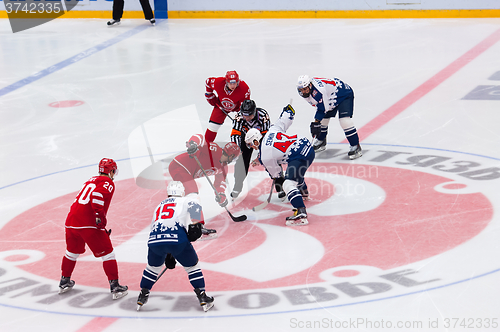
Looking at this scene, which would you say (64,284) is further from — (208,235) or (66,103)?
(66,103)

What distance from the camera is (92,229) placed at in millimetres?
4035

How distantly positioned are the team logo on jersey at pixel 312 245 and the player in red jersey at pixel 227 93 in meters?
0.86

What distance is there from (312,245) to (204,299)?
123cm

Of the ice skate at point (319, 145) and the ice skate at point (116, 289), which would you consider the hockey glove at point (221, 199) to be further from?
the ice skate at point (319, 145)

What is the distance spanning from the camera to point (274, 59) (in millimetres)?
11617

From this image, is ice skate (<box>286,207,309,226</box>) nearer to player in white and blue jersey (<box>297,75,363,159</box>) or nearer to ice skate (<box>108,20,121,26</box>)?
player in white and blue jersey (<box>297,75,363,159</box>)

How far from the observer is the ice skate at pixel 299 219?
5.13m

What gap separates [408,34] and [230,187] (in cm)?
827

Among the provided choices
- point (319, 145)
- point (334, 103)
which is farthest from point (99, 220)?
point (319, 145)

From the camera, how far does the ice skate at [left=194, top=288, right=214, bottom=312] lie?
3824 millimetres

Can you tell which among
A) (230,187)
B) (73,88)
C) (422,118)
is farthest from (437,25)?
(230,187)

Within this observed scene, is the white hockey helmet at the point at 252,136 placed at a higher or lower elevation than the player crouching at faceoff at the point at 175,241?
higher

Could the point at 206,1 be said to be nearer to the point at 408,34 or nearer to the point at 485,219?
the point at 408,34

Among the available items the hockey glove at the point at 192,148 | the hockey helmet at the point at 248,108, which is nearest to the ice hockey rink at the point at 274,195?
the hockey glove at the point at 192,148
